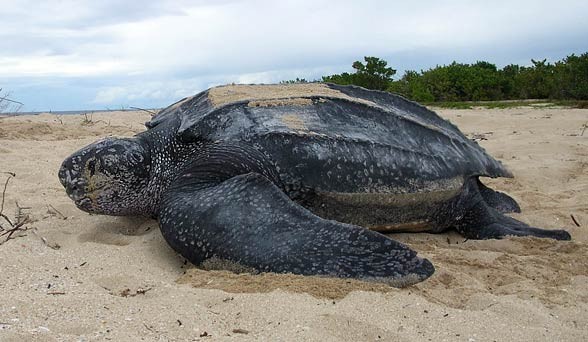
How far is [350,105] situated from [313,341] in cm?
143

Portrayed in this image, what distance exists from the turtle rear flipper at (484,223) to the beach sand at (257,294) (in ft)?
0.30

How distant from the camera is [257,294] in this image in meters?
1.51

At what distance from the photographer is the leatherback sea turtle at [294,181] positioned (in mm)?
1754

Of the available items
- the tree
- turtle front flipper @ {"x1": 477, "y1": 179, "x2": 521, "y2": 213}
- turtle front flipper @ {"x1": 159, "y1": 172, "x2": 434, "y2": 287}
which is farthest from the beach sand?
the tree

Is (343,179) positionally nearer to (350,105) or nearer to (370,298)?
(350,105)

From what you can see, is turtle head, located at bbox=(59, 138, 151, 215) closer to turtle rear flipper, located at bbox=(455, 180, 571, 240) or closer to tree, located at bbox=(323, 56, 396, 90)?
turtle rear flipper, located at bbox=(455, 180, 571, 240)

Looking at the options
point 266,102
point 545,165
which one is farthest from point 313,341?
Result: point 545,165

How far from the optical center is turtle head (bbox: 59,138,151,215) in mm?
2260

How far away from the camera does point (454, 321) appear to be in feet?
4.58

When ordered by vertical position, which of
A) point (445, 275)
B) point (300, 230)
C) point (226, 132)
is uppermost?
point (226, 132)

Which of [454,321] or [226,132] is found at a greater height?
[226,132]

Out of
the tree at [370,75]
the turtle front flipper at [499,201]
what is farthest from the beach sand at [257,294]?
the tree at [370,75]

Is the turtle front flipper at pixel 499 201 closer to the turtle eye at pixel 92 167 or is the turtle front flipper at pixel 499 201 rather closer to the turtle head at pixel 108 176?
the turtle head at pixel 108 176

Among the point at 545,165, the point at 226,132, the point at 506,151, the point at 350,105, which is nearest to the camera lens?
the point at 226,132
